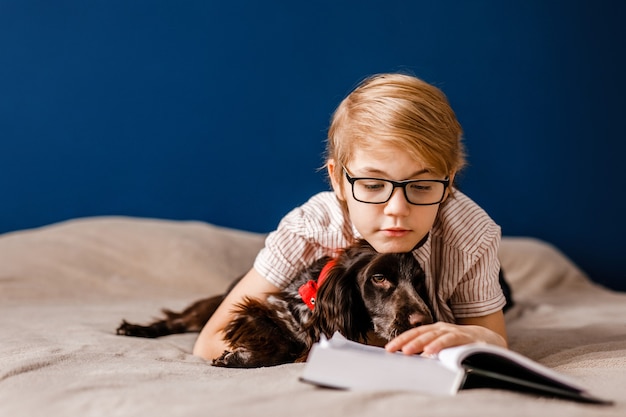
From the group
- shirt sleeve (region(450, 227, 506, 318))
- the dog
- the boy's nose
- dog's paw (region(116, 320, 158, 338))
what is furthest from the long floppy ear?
dog's paw (region(116, 320, 158, 338))

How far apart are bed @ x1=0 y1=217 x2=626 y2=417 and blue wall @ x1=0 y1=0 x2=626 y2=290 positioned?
0.25 m

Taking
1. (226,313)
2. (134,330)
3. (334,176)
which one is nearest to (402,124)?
(334,176)

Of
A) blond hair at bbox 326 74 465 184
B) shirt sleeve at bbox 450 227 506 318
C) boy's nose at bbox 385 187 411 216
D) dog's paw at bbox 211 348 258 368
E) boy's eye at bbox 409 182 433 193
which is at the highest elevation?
blond hair at bbox 326 74 465 184

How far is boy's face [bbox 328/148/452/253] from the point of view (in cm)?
155

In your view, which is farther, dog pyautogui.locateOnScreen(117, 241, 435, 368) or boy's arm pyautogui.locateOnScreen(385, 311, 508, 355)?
dog pyautogui.locateOnScreen(117, 241, 435, 368)

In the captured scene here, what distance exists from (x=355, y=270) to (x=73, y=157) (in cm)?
237

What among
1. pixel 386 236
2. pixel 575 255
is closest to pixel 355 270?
A: pixel 386 236

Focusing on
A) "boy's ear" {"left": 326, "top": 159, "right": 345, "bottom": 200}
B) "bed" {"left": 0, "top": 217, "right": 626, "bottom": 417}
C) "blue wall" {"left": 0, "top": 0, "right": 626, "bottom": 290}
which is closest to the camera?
"bed" {"left": 0, "top": 217, "right": 626, "bottom": 417}

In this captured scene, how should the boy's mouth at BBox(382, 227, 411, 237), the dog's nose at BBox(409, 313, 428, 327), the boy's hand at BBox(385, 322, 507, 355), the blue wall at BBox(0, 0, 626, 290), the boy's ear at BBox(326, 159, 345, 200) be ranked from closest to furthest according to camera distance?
the boy's hand at BBox(385, 322, 507, 355) → the dog's nose at BBox(409, 313, 428, 327) → the boy's mouth at BBox(382, 227, 411, 237) → the boy's ear at BBox(326, 159, 345, 200) → the blue wall at BBox(0, 0, 626, 290)

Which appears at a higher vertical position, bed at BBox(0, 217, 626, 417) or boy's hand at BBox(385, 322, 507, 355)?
boy's hand at BBox(385, 322, 507, 355)

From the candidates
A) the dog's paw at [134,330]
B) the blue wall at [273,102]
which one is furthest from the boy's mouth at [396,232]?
the blue wall at [273,102]

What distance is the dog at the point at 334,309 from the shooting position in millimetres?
1561

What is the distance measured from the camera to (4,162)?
3.54m

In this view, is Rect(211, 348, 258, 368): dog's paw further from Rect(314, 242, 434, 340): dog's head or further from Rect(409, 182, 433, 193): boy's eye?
Rect(409, 182, 433, 193): boy's eye
